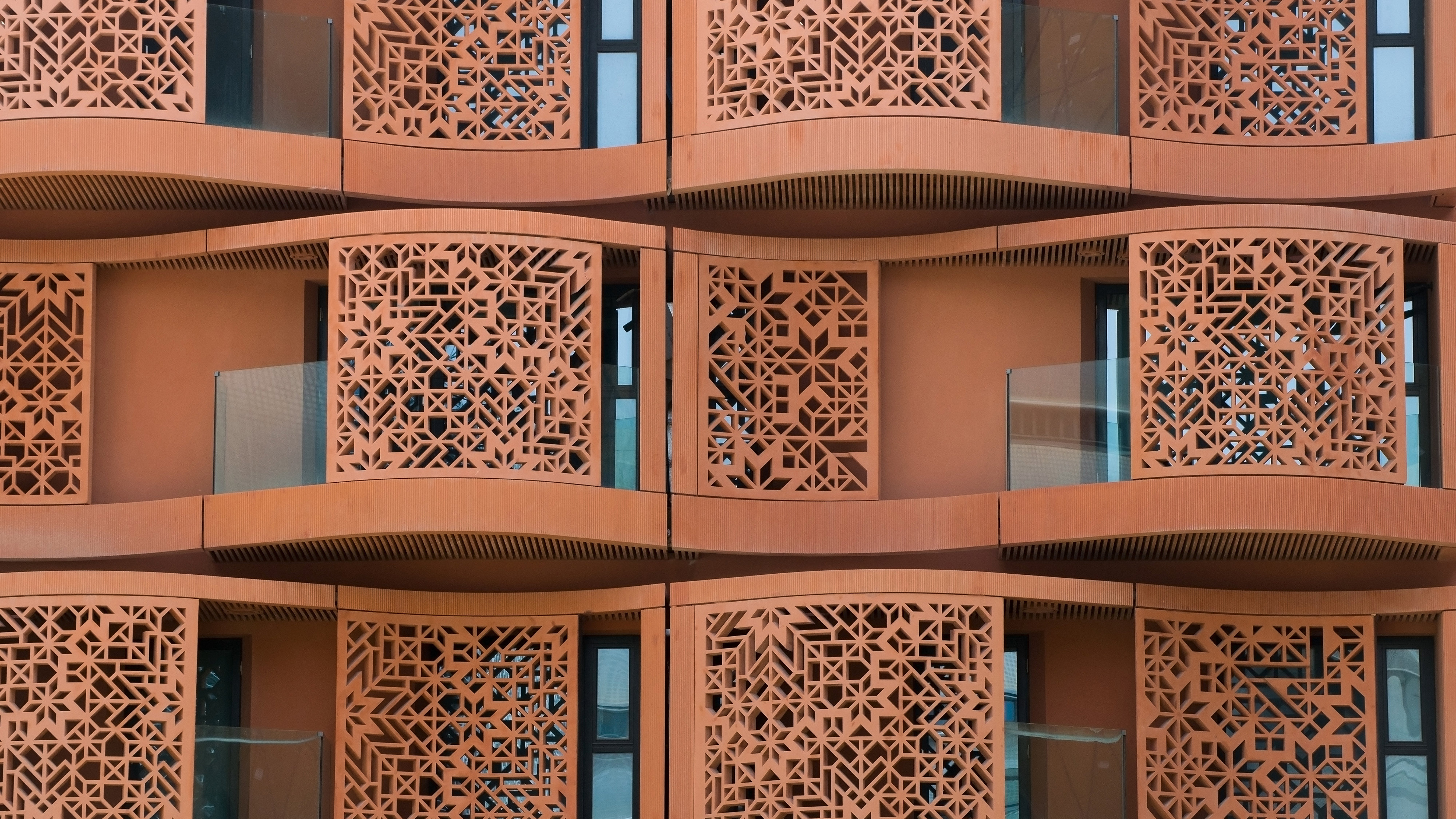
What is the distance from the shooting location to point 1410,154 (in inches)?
828

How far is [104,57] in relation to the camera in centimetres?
2083

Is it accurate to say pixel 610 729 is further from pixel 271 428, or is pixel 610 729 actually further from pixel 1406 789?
pixel 1406 789

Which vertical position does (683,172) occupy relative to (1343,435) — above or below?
above

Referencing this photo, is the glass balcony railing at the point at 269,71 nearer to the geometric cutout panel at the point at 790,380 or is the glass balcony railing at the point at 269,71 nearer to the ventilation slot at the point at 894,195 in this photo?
the ventilation slot at the point at 894,195

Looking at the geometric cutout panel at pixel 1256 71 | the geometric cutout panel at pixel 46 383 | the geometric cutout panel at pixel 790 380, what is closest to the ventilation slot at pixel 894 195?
the geometric cutout panel at pixel 790 380

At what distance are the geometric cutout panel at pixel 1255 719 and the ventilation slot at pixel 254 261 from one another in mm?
7282

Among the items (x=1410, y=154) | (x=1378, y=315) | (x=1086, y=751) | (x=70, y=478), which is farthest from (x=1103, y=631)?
(x=70, y=478)

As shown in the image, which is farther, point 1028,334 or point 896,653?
point 1028,334

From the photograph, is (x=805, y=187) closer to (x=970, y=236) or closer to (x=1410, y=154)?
(x=970, y=236)

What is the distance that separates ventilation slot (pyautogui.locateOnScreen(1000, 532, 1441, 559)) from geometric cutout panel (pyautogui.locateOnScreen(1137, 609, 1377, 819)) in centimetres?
52

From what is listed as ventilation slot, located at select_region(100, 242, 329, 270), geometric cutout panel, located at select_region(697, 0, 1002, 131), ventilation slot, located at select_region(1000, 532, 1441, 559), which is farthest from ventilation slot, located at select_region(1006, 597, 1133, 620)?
ventilation slot, located at select_region(100, 242, 329, 270)

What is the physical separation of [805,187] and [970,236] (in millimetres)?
1421

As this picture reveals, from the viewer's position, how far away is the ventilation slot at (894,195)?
20641 mm

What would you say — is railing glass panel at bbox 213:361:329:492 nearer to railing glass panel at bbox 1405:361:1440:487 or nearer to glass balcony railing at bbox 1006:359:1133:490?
glass balcony railing at bbox 1006:359:1133:490
